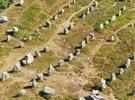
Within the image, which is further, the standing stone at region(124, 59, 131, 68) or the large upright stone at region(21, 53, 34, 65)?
the standing stone at region(124, 59, 131, 68)

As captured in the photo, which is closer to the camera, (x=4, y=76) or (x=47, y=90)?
(x=47, y=90)

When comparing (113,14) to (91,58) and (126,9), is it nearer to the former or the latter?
(126,9)

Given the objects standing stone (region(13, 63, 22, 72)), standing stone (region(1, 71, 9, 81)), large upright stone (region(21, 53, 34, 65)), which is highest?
large upright stone (region(21, 53, 34, 65))

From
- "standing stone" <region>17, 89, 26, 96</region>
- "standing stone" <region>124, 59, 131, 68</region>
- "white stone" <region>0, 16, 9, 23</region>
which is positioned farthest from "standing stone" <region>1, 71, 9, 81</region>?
"standing stone" <region>124, 59, 131, 68</region>

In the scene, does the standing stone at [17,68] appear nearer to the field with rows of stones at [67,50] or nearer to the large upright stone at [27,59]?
the field with rows of stones at [67,50]

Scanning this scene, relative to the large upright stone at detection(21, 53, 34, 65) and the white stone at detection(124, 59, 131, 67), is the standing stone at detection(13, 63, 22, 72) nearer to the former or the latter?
the large upright stone at detection(21, 53, 34, 65)

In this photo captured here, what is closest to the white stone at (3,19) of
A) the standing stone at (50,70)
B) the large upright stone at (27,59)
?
the large upright stone at (27,59)

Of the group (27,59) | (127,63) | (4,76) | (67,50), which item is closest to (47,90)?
(4,76)

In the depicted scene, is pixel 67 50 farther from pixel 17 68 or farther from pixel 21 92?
pixel 21 92

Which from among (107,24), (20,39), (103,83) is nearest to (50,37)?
(20,39)
